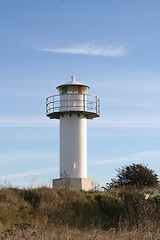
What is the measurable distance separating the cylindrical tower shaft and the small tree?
7.25 ft

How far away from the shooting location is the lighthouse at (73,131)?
86.7 ft

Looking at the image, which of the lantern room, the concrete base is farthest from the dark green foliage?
the lantern room

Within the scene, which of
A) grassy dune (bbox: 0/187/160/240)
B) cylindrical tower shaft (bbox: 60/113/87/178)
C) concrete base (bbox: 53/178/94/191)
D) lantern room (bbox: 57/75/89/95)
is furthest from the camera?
lantern room (bbox: 57/75/89/95)

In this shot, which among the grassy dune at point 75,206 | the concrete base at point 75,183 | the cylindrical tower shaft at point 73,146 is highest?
the cylindrical tower shaft at point 73,146

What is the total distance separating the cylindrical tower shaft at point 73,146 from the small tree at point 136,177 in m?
2.21

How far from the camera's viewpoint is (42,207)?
67.1 ft

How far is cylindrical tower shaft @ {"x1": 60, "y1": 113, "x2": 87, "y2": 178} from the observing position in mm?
26516

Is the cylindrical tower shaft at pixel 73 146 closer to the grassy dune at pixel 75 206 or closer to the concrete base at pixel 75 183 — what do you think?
the concrete base at pixel 75 183

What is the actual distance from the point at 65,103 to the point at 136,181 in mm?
6225

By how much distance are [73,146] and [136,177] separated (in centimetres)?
423

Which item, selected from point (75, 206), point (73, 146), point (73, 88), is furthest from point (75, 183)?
point (73, 88)

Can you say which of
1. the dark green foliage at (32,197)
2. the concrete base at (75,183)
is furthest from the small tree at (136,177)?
A: the dark green foliage at (32,197)

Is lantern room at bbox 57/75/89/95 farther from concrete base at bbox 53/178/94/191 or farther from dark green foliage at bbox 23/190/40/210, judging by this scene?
dark green foliage at bbox 23/190/40/210

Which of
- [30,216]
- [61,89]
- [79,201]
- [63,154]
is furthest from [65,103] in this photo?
[30,216]
